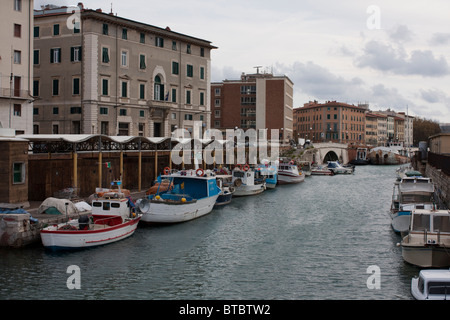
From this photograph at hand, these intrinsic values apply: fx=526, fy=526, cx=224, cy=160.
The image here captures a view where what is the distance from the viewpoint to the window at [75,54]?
180ft

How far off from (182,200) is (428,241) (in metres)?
15.5

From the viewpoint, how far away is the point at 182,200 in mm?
32781

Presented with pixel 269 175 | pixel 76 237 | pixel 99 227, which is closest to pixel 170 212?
pixel 99 227

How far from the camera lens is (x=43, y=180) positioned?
3312 centimetres

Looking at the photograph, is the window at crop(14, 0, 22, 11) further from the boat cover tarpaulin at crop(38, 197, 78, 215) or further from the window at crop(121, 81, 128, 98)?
the boat cover tarpaulin at crop(38, 197, 78, 215)

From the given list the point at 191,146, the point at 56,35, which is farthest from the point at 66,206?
the point at 56,35

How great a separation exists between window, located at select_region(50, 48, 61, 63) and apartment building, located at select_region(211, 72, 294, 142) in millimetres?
54213

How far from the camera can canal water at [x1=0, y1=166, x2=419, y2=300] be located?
1953 cm

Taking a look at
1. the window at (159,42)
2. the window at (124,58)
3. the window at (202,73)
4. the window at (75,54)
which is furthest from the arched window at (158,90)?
the window at (75,54)

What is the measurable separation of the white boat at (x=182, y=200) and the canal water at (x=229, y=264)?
2.35 ft

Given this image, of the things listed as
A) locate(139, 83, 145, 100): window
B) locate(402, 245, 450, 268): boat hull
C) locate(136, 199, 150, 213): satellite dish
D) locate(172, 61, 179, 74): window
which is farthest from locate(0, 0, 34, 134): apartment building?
locate(402, 245, 450, 268): boat hull

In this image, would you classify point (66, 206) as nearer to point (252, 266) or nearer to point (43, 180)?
point (43, 180)

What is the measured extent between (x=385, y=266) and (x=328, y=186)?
40924 mm

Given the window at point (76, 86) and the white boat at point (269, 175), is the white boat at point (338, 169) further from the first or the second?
the window at point (76, 86)
